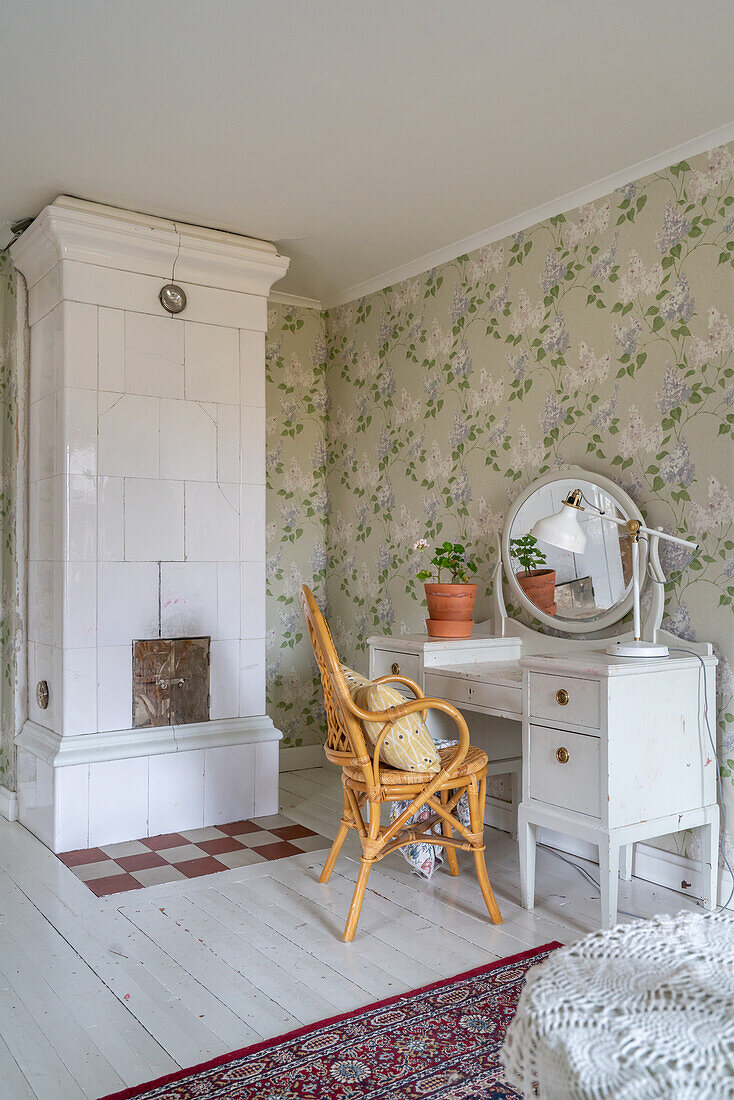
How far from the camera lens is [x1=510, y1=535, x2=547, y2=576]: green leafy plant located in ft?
11.1

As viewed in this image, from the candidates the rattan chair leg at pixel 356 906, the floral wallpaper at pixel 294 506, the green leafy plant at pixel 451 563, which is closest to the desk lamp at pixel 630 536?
the green leafy plant at pixel 451 563

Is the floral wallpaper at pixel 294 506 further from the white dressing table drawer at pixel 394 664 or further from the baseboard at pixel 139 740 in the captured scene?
the white dressing table drawer at pixel 394 664

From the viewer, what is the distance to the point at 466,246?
12.5 ft

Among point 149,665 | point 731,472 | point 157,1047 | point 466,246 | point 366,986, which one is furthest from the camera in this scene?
point 466,246

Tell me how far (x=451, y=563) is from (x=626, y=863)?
1.31 m

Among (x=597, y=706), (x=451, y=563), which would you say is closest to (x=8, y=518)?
(x=451, y=563)

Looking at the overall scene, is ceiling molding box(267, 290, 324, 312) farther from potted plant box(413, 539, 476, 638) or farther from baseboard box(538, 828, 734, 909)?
baseboard box(538, 828, 734, 909)

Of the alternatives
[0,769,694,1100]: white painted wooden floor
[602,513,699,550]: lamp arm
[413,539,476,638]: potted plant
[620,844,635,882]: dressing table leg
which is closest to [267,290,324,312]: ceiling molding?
[413,539,476,638]: potted plant

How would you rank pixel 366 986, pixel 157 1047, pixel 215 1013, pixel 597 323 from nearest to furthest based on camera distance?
1. pixel 157 1047
2. pixel 215 1013
3. pixel 366 986
4. pixel 597 323

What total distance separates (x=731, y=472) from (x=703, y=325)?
51cm

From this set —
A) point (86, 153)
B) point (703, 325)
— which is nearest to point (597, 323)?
point (703, 325)

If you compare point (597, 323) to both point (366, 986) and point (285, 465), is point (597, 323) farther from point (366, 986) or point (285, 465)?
point (366, 986)

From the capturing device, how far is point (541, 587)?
133 inches

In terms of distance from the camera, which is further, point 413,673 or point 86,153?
point 413,673
